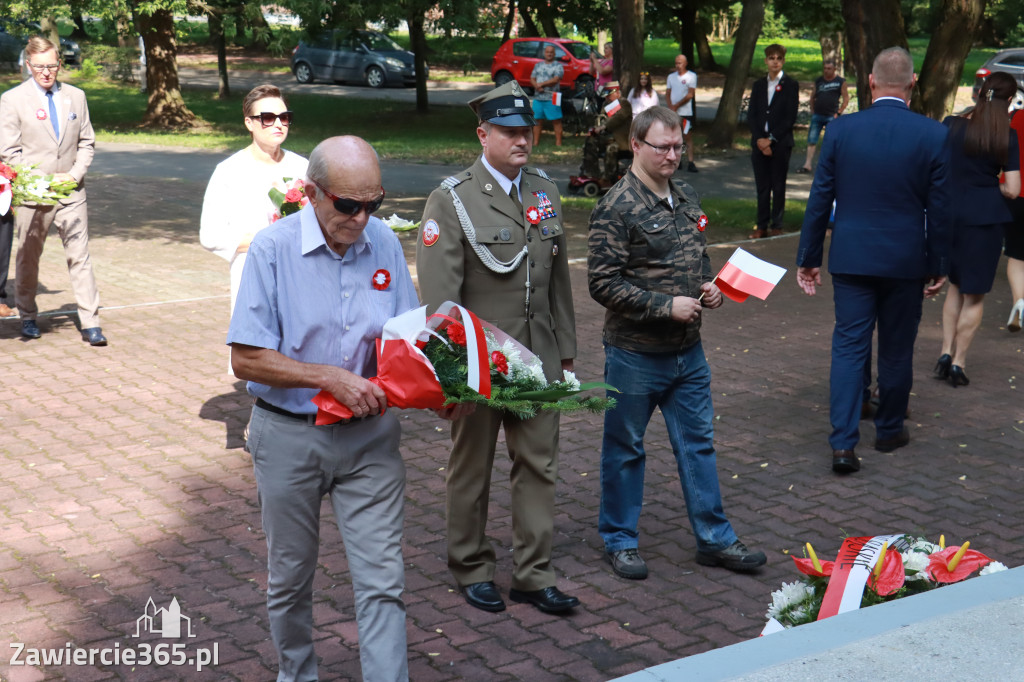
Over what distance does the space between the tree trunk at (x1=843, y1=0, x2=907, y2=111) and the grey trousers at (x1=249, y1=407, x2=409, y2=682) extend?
397 inches

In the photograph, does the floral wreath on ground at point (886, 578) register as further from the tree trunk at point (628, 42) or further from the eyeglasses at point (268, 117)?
the tree trunk at point (628, 42)

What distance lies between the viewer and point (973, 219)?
323 inches

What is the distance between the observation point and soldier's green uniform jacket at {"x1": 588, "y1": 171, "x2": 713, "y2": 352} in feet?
16.6

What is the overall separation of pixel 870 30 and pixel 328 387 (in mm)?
10757

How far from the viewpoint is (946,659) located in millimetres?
2912

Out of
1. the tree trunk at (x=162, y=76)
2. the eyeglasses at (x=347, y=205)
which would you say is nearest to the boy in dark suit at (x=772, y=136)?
the eyeglasses at (x=347, y=205)

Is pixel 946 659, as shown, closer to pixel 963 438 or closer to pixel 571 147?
pixel 963 438

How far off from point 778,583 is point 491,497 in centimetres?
180

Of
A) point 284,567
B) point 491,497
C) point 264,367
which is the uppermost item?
point 264,367

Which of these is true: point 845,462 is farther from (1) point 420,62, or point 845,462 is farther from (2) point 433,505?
(1) point 420,62

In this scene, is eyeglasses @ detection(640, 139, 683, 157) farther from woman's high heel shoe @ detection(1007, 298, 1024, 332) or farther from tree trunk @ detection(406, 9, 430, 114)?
tree trunk @ detection(406, 9, 430, 114)

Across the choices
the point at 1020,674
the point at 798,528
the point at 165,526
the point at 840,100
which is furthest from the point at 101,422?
the point at 840,100

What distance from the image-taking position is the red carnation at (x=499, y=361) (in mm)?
4020

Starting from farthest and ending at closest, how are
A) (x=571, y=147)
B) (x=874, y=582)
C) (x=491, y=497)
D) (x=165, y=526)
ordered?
(x=571, y=147)
(x=491, y=497)
(x=165, y=526)
(x=874, y=582)
